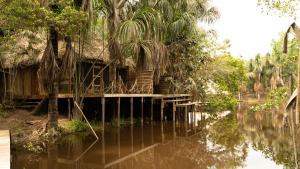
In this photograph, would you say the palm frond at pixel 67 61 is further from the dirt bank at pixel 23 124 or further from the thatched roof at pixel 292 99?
the thatched roof at pixel 292 99

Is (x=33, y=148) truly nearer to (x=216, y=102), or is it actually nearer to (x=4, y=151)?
(x=4, y=151)

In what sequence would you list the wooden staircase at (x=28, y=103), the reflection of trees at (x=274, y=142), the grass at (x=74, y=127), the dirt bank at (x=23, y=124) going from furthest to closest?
the wooden staircase at (x=28, y=103), the grass at (x=74, y=127), the dirt bank at (x=23, y=124), the reflection of trees at (x=274, y=142)

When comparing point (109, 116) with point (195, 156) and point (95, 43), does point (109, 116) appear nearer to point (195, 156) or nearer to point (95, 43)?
point (95, 43)

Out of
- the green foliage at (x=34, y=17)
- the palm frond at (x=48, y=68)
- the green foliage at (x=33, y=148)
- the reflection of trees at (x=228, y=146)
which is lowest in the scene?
the reflection of trees at (x=228, y=146)

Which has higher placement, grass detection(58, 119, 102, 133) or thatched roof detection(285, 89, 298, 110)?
thatched roof detection(285, 89, 298, 110)

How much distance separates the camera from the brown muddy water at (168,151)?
10.7 m

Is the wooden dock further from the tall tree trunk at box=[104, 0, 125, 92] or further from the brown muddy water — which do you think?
the tall tree trunk at box=[104, 0, 125, 92]

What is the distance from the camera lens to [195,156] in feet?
40.1

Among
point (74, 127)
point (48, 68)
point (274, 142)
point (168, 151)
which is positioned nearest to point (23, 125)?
point (74, 127)

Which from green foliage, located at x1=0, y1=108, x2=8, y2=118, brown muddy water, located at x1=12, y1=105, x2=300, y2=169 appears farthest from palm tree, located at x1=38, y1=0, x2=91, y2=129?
green foliage, located at x1=0, y1=108, x2=8, y2=118

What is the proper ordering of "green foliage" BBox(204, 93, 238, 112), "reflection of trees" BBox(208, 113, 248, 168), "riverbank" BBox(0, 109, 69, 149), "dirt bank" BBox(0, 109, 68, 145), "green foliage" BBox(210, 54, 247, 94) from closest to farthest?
"reflection of trees" BBox(208, 113, 248, 168) → "riverbank" BBox(0, 109, 69, 149) → "dirt bank" BBox(0, 109, 68, 145) → "green foliage" BBox(204, 93, 238, 112) → "green foliage" BBox(210, 54, 247, 94)

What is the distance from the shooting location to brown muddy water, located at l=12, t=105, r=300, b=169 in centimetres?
1066

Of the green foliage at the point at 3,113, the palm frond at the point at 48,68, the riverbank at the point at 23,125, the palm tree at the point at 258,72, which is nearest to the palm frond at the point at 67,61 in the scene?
the palm frond at the point at 48,68

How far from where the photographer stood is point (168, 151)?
42.6 ft
